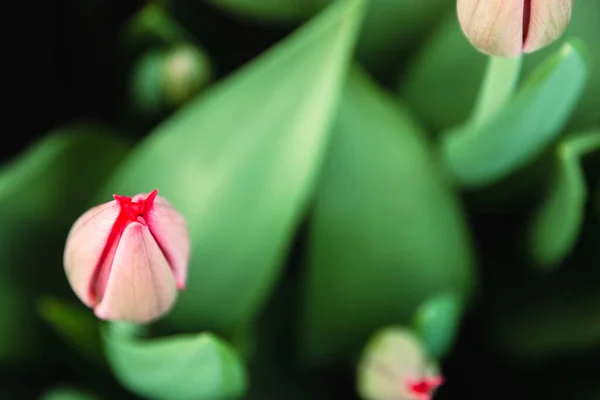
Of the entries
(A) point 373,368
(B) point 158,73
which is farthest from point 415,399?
(B) point 158,73

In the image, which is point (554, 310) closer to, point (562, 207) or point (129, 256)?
point (562, 207)

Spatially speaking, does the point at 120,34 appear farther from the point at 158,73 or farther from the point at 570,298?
the point at 570,298

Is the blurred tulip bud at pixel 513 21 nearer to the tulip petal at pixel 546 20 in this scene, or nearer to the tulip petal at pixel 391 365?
the tulip petal at pixel 546 20

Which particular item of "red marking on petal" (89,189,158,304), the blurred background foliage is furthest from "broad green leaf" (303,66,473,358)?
"red marking on petal" (89,189,158,304)

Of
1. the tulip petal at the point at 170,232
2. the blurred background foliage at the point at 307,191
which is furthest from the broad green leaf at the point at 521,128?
the tulip petal at the point at 170,232

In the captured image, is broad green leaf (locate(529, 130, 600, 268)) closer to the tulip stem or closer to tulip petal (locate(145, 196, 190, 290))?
the tulip stem

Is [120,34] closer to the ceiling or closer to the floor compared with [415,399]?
closer to the ceiling
